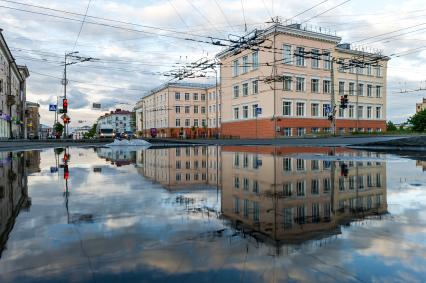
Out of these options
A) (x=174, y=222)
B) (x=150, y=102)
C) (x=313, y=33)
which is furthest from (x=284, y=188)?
(x=150, y=102)

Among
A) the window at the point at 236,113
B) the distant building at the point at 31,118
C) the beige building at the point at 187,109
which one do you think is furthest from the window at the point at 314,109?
the distant building at the point at 31,118

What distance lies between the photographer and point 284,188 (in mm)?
7242

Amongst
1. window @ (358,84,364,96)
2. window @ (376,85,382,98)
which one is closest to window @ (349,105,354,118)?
window @ (358,84,364,96)

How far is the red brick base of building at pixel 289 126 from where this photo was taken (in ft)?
168

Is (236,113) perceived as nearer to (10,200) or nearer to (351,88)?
(351,88)

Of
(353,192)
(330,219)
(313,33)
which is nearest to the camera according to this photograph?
(330,219)

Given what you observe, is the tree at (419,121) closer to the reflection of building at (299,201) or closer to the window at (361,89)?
the window at (361,89)

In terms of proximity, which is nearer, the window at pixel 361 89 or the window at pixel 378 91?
the window at pixel 361 89

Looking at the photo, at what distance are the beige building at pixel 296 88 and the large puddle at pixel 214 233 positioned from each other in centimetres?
3780

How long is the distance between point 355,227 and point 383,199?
226 cm

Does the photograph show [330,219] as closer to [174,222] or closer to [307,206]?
[307,206]

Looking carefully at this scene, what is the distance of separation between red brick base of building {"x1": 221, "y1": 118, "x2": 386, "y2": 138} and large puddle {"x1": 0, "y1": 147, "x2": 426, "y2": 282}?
4390 centimetres

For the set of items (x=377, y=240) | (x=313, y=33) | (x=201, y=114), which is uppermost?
(x=313, y=33)

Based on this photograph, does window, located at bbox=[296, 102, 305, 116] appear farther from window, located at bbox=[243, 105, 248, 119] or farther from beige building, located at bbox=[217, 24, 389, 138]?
window, located at bbox=[243, 105, 248, 119]
